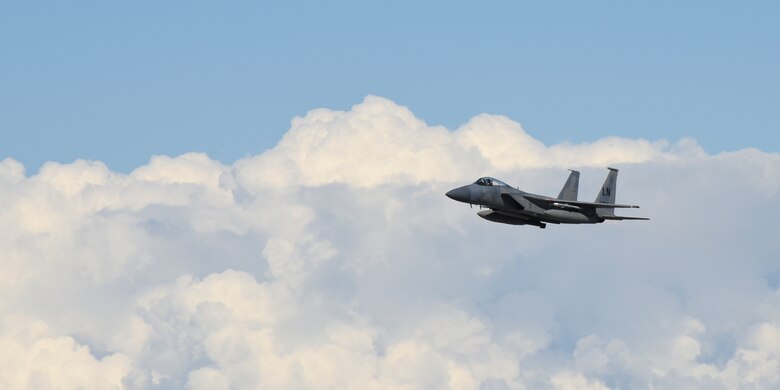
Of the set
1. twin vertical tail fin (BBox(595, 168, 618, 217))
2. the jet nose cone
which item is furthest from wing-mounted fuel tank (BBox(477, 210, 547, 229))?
twin vertical tail fin (BBox(595, 168, 618, 217))

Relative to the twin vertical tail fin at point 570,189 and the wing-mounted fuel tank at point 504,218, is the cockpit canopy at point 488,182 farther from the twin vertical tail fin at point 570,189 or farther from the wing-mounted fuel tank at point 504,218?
the twin vertical tail fin at point 570,189

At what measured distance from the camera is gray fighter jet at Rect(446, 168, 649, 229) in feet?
456

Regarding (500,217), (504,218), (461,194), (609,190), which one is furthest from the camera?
(609,190)

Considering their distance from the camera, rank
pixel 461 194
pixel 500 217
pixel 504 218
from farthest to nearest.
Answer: pixel 504 218, pixel 500 217, pixel 461 194

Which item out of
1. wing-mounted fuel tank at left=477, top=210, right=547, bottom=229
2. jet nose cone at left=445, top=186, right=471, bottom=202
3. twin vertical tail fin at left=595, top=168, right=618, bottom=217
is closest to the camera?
jet nose cone at left=445, top=186, right=471, bottom=202

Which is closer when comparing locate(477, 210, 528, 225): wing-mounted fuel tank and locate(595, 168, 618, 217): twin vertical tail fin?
locate(477, 210, 528, 225): wing-mounted fuel tank

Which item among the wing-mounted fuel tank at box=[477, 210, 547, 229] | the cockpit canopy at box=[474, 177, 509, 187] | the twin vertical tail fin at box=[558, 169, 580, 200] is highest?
the twin vertical tail fin at box=[558, 169, 580, 200]

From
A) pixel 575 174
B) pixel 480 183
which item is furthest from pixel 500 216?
pixel 575 174

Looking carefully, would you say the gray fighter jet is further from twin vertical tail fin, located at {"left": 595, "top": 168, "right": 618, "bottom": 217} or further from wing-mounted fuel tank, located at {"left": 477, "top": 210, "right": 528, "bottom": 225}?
twin vertical tail fin, located at {"left": 595, "top": 168, "right": 618, "bottom": 217}

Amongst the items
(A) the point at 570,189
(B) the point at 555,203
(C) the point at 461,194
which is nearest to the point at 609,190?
(A) the point at 570,189

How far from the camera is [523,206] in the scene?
458 ft

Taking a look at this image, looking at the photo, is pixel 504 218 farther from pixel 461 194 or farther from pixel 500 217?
pixel 461 194

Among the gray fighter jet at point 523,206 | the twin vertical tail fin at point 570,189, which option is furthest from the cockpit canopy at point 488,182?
the twin vertical tail fin at point 570,189

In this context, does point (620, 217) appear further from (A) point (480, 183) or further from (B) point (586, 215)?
(A) point (480, 183)
